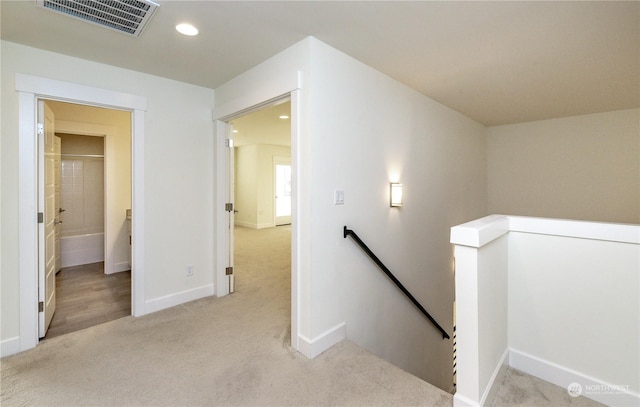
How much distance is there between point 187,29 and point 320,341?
251 centimetres

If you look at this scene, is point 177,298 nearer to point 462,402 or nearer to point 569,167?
point 462,402

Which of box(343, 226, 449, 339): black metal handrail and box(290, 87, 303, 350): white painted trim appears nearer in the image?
box(290, 87, 303, 350): white painted trim

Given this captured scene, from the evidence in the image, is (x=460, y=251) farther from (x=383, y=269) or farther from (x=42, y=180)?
(x=42, y=180)

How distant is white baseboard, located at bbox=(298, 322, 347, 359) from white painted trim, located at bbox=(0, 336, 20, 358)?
7.17 feet

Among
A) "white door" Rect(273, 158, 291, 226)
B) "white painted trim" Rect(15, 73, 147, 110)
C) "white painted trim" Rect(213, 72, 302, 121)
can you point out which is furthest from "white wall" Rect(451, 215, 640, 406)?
"white door" Rect(273, 158, 291, 226)

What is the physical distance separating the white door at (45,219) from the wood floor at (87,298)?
0.18 m

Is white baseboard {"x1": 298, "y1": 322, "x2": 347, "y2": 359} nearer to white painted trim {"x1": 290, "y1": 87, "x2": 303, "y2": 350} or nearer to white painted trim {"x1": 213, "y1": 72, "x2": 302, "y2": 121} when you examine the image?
white painted trim {"x1": 290, "y1": 87, "x2": 303, "y2": 350}

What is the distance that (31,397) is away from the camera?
1774mm

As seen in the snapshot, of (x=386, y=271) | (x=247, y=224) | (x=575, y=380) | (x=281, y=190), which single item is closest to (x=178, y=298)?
(x=386, y=271)

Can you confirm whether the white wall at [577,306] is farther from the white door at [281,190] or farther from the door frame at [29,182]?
the white door at [281,190]

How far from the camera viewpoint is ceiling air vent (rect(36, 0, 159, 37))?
70.7 inches

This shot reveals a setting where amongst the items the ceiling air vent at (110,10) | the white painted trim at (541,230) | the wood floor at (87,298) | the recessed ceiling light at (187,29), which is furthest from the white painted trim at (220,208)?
the white painted trim at (541,230)

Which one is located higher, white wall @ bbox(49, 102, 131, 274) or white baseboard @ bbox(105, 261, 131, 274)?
white wall @ bbox(49, 102, 131, 274)

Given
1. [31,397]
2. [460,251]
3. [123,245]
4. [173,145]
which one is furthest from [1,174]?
[460,251]
